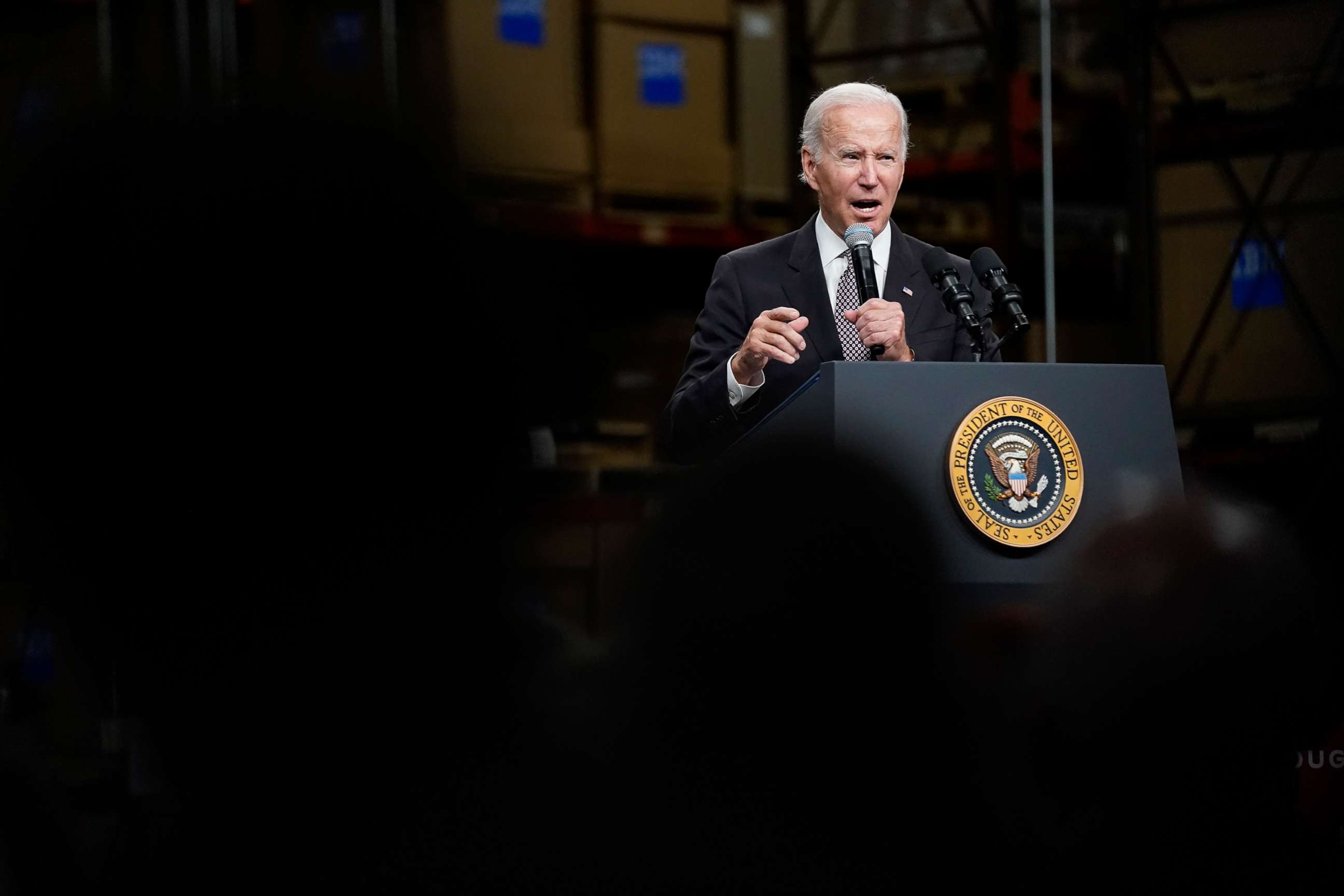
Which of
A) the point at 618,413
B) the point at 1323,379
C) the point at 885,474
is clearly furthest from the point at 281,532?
the point at 1323,379

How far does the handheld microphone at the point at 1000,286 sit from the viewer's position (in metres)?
1.57

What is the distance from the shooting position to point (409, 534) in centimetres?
105

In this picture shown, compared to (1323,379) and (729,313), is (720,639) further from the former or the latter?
(1323,379)

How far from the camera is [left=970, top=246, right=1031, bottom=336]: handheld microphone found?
1573 mm

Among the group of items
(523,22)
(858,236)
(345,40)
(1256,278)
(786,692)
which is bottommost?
(786,692)

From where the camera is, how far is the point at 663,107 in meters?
4.08

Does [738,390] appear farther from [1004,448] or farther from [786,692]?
[786,692]

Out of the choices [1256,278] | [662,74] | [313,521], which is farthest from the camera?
[1256,278]

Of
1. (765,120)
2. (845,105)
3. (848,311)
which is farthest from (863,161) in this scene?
(765,120)

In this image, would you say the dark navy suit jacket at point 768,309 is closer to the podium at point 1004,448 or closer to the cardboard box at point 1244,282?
the podium at point 1004,448

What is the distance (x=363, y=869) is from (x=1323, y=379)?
13.5 feet

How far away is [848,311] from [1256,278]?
3181 millimetres

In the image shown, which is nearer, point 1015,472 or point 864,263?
point 1015,472

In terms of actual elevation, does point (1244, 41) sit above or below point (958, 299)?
above
